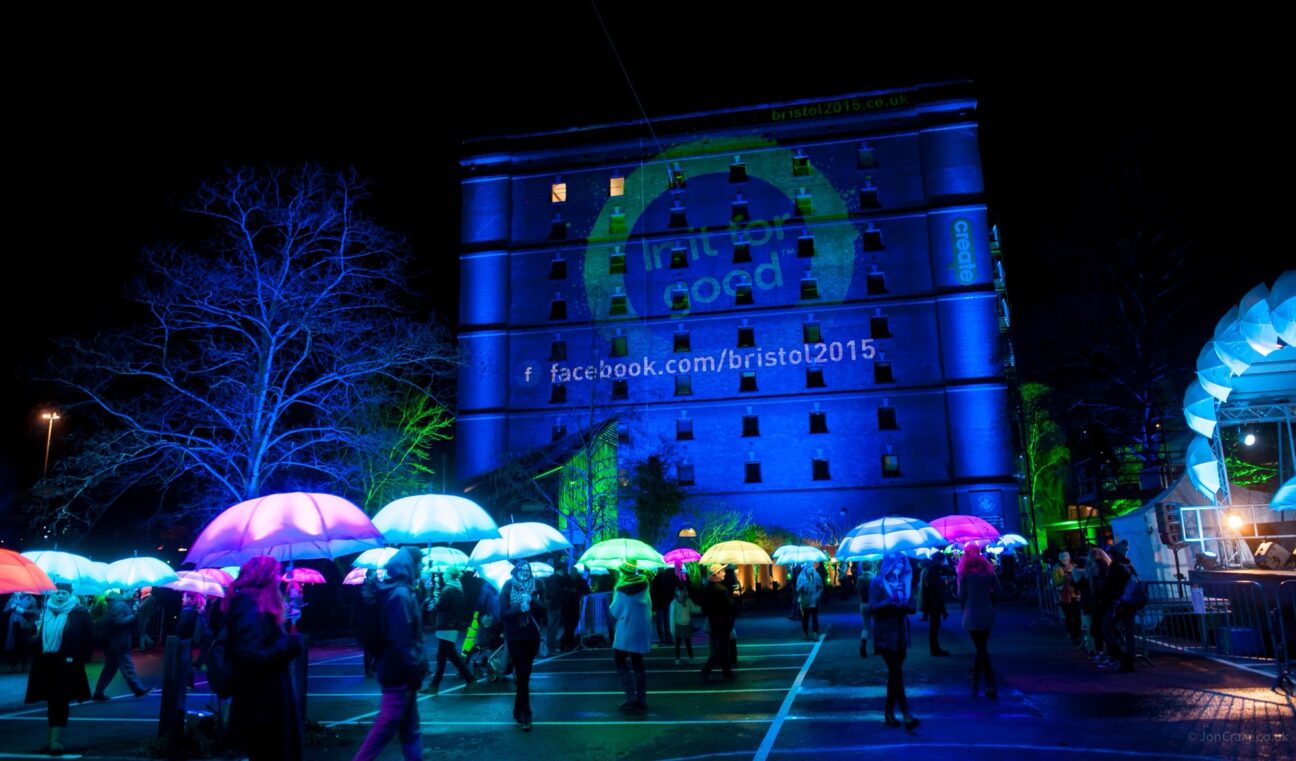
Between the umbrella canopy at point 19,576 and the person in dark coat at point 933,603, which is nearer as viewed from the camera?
the umbrella canopy at point 19,576

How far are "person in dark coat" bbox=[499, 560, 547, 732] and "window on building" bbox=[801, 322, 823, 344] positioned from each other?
4007 cm

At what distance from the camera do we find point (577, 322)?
2048 inches

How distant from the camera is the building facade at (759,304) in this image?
157 ft

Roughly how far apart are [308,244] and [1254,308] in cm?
1865

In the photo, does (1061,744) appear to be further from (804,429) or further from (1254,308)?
(804,429)

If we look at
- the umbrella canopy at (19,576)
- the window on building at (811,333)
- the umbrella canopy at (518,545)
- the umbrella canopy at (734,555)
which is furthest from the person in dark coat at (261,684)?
the window on building at (811,333)

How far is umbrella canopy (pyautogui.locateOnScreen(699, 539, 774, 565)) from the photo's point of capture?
68.0 ft

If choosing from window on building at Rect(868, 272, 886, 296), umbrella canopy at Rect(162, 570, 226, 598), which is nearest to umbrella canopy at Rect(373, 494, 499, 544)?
umbrella canopy at Rect(162, 570, 226, 598)

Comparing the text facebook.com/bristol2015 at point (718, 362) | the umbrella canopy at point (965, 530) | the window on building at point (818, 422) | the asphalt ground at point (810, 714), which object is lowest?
the asphalt ground at point (810, 714)

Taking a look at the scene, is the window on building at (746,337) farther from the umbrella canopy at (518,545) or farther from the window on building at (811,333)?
the umbrella canopy at (518,545)

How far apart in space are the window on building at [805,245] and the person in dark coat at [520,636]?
138ft

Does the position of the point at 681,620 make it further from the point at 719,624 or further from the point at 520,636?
the point at 520,636

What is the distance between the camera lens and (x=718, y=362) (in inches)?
1993

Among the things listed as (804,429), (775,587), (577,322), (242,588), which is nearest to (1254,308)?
(242,588)
